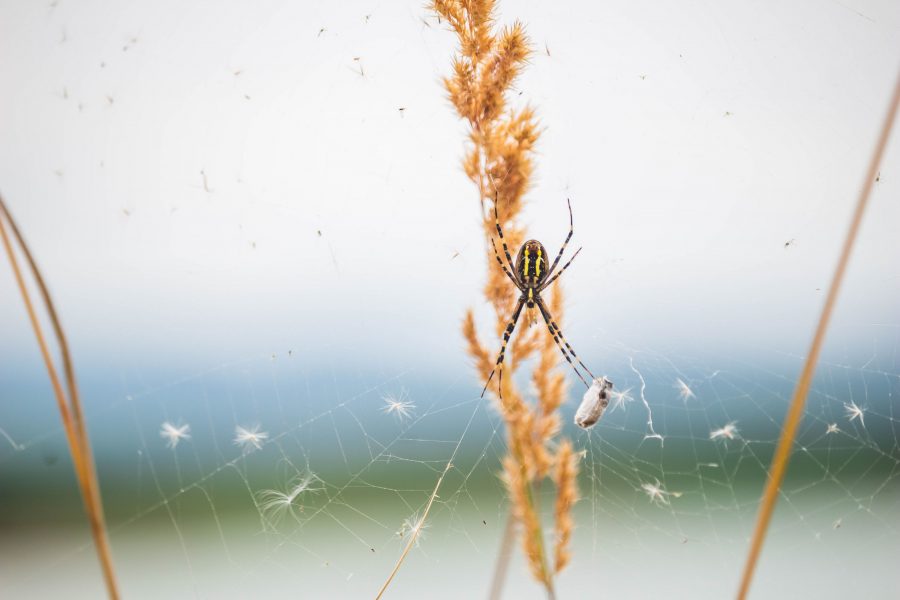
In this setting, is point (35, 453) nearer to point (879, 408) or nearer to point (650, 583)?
point (879, 408)

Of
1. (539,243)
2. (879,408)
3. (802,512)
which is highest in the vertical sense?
(539,243)

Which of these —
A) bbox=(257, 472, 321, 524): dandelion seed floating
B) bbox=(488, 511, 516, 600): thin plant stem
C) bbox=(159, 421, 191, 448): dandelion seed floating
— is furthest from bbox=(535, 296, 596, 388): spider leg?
bbox=(159, 421, 191, 448): dandelion seed floating

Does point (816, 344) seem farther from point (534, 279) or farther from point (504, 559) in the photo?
point (534, 279)

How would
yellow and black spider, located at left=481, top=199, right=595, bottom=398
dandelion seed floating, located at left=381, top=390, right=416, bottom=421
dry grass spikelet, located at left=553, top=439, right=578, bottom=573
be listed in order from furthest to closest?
dandelion seed floating, located at left=381, top=390, right=416, bottom=421
yellow and black spider, located at left=481, top=199, right=595, bottom=398
dry grass spikelet, located at left=553, top=439, right=578, bottom=573

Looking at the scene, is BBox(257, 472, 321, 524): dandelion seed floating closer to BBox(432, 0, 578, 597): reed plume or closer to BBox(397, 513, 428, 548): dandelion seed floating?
BBox(397, 513, 428, 548): dandelion seed floating

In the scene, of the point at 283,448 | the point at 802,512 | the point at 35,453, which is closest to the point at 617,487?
the point at 283,448

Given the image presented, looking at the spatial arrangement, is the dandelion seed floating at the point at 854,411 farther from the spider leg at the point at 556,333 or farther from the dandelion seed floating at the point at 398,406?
the dandelion seed floating at the point at 398,406
